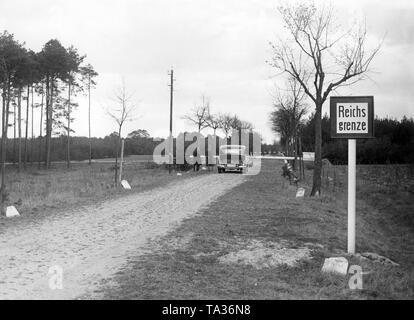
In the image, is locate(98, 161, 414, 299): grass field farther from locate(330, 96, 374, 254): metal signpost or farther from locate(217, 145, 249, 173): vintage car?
locate(217, 145, 249, 173): vintage car

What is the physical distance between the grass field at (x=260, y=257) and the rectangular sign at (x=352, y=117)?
7.62 feet

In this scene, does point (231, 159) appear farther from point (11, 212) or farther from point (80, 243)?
point (80, 243)

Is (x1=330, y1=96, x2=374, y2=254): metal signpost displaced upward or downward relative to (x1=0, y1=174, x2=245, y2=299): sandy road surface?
upward

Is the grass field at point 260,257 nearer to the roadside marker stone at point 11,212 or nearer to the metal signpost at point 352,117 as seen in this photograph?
the metal signpost at point 352,117

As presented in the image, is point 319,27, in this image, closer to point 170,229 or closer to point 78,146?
point 170,229

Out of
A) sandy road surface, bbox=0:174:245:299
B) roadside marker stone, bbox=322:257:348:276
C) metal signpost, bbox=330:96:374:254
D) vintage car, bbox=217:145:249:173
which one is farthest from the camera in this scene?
vintage car, bbox=217:145:249:173

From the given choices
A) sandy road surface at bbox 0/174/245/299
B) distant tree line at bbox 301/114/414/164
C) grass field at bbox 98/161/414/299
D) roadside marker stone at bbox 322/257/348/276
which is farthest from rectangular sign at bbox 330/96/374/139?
distant tree line at bbox 301/114/414/164

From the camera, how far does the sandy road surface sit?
702 cm

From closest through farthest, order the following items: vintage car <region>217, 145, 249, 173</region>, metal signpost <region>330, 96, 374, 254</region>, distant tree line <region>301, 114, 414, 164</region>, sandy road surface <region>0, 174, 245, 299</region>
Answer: sandy road surface <region>0, 174, 245, 299</region> → metal signpost <region>330, 96, 374, 254</region> → vintage car <region>217, 145, 249, 173</region> → distant tree line <region>301, 114, 414, 164</region>

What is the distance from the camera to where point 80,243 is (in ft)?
33.1

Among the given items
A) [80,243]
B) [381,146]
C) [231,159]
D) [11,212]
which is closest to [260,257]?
[80,243]

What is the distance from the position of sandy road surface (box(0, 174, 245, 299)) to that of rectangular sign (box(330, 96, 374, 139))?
174 inches

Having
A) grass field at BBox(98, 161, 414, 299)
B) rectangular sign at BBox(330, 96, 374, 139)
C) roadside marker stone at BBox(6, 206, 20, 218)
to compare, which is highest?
rectangular sign at BBox(330, 96, 374, 139)
